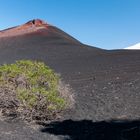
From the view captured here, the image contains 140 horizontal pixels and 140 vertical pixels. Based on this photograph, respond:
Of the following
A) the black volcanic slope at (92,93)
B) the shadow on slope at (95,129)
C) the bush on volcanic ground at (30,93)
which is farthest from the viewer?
the bush on volcanic ground at (30,93)

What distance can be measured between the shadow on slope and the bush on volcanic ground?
0.43 m

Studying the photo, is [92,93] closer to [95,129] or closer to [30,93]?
[30,93]

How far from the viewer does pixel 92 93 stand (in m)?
14.5

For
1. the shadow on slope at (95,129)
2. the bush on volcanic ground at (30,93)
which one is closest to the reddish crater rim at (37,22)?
the bush on volcanic ground at (30,93)

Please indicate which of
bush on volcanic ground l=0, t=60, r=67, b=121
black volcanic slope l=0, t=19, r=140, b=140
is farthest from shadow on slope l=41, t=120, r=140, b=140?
bush on volcanic ground l=0, t=60, r=67, b=121

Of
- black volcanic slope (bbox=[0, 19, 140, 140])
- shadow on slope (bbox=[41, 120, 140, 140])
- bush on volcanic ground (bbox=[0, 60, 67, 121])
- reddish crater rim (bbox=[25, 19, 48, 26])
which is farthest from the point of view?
reddish crater rim (bbox=[25, 19, 48, 26])

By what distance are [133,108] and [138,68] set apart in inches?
328

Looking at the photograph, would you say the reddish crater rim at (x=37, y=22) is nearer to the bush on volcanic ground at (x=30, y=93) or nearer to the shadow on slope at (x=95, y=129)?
the bush on volcanic ground at (x=30, y=93)

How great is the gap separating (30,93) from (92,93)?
3.86 m

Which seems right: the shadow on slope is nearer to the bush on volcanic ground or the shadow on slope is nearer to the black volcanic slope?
the black volcanic slope

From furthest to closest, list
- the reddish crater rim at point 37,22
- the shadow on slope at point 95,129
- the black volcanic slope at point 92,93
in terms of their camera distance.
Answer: the reddish crater rim at point 37,22 < the black volcanic slope at point 92,93 < the shadow on slope at point 95,129

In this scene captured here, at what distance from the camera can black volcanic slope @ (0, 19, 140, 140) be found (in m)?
9.99

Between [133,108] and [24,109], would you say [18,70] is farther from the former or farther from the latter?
[133,108]

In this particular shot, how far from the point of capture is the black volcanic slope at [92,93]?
32.8 feet
